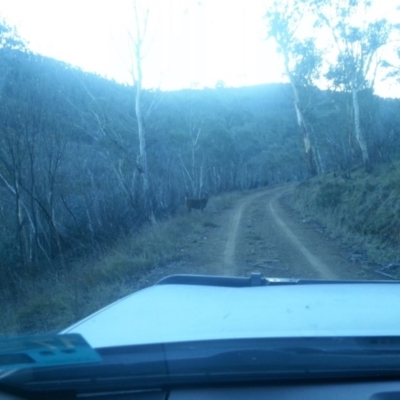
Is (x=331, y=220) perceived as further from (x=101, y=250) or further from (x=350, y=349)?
(x=350, y=349)

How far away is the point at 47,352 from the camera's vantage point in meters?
2.61

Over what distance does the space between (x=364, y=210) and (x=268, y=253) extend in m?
4.96

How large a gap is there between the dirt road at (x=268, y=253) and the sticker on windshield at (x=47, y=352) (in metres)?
8.89

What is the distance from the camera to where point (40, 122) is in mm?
19016

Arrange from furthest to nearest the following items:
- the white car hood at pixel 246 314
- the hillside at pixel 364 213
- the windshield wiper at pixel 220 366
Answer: the hillside at pixel 364 213 → the white car hood at pixel 246 314 → the windshield wiper at pixel 220 366

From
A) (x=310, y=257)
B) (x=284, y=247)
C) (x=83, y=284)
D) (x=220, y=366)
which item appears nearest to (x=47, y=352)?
(x=220, y=366)

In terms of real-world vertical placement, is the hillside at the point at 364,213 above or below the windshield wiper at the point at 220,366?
below

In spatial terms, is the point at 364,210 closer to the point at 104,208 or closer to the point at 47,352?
the point at 104,208

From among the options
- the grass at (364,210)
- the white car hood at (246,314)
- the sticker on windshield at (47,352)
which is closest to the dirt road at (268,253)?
the grass at (364,210)

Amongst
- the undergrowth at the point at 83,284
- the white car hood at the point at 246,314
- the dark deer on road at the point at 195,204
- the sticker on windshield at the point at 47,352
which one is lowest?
the dark deer on road at the point at 195,204

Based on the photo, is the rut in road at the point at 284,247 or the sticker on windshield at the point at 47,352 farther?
the rut in road at the point at 284,247

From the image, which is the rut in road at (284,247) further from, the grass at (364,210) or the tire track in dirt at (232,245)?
the grass at (364,210)

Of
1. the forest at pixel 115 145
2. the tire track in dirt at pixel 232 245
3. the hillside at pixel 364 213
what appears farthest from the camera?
the forest at pixel 115 145

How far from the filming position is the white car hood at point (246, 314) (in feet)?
8.91
